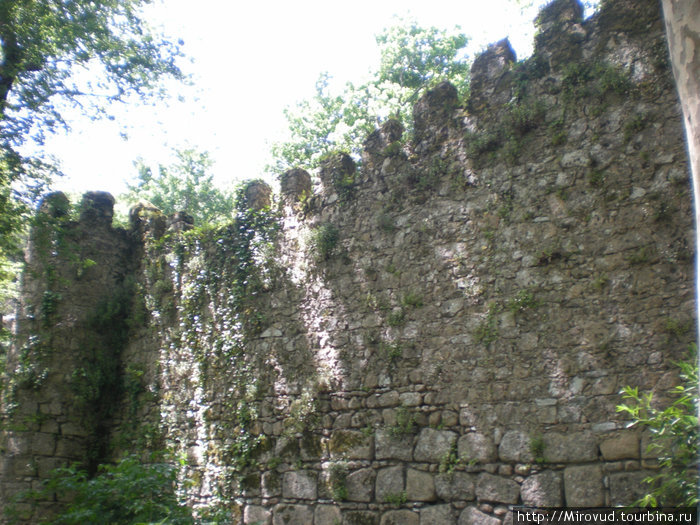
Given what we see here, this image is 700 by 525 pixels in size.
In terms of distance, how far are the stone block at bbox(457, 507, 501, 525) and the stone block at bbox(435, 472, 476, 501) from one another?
99 millimetres

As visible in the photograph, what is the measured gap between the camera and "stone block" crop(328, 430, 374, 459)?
5.69 meters

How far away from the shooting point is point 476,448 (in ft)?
16.4

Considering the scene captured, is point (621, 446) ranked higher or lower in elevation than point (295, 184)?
lower

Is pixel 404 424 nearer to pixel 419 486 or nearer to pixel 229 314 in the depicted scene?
pixel 419 486

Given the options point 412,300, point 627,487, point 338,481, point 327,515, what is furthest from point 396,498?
point 627,487

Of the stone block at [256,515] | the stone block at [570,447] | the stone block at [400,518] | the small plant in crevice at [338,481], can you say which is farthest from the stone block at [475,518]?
the stone block at [256,515]

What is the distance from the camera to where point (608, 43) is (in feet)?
17.1

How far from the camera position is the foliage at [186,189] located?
23.7 m

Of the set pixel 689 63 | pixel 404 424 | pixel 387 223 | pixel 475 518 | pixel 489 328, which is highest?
pixel 387 223

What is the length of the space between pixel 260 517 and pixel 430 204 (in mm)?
3846

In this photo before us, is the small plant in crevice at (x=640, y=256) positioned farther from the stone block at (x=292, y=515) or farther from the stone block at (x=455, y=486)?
the stone block at (x=292, y=515)

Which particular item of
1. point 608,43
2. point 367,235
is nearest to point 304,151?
point 367,235

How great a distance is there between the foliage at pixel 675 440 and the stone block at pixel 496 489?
988 mm

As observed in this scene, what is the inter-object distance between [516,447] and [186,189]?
837 inches
